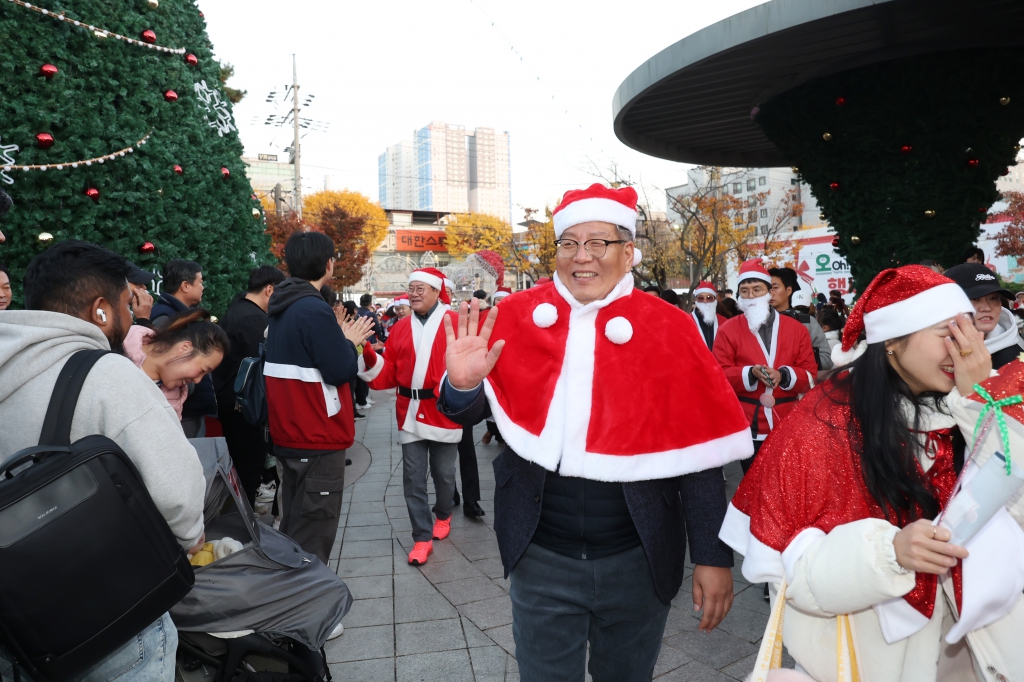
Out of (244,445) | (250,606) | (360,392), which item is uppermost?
(250,606)

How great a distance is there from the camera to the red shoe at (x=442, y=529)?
541cm

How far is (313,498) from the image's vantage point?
394cm

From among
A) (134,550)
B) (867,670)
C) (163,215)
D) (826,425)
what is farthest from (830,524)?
(163,215)

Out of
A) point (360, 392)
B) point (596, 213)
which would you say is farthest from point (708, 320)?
point (360, 392)

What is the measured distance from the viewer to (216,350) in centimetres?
346

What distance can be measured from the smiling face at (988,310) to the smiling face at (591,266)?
265 cm

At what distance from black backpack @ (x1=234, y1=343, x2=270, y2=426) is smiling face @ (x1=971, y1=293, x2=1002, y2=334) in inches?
163

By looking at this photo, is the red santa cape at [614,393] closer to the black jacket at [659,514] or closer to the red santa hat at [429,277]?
the black jacket at [659,514]

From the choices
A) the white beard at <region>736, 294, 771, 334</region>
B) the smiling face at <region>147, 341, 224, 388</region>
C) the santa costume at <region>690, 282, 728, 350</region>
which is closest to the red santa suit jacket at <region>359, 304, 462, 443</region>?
the smiling face at <region>147, 341, 224, 388</region>

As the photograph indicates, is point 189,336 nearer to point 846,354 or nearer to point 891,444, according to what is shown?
point 846,354

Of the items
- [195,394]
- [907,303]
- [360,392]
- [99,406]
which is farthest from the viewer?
[360,392]

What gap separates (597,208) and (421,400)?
120 inches

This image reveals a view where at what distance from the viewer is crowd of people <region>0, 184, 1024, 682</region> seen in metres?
1.58

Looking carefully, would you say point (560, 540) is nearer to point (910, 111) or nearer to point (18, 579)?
point (18, 579)
